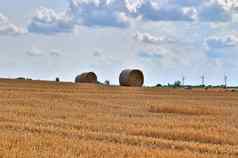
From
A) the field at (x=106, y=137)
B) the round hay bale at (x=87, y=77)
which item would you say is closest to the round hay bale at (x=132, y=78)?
the round hay bale at (x=87, y=77)

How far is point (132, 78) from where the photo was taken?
39781mm

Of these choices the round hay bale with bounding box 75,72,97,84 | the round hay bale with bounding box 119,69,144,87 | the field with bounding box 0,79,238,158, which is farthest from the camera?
the round hay bale with bounding box 75,72,97,84

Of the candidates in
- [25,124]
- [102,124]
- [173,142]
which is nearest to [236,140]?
[173,142]

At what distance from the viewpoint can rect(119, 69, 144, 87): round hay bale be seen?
129 ft

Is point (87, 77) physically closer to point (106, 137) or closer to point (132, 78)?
point (132, 78)

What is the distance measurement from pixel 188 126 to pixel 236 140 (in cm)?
244

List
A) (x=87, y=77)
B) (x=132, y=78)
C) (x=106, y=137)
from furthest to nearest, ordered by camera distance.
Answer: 1. (x=87, y=77)
2. (x=132, y=78)
3. (x=106, y=137)

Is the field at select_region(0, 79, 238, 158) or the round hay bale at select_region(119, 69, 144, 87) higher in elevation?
the round hay bale at select_region(119, 69, 144, 87)

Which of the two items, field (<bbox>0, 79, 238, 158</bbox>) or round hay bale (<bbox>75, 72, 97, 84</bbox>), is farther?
round hay bale (<bbox>75, 72, 97, 84</bbox>)

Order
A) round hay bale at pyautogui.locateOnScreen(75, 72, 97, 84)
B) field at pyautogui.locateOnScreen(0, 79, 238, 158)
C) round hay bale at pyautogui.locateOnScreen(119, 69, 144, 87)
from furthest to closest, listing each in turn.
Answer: round hay bale at pyautogui.locateOnScreen(75, 72, 97, 84) < round hay bale at pyautogui.locateOnScreen(119, 69, 144, 87) < field at pyautogui.locateOnScreen(0, 79, 238, 158)

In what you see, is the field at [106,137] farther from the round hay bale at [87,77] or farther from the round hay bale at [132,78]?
the round hay bale at [87,77]

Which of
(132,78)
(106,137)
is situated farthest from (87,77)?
(106,137)

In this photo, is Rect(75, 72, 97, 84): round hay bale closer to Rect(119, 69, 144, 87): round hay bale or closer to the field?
Rect(119, 69, 144, 87): round hay bale

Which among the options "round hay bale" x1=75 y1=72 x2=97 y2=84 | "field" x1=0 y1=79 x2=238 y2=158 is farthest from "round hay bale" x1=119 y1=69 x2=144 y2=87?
"field" x1=0 y1=79 x2=238 y2=158
